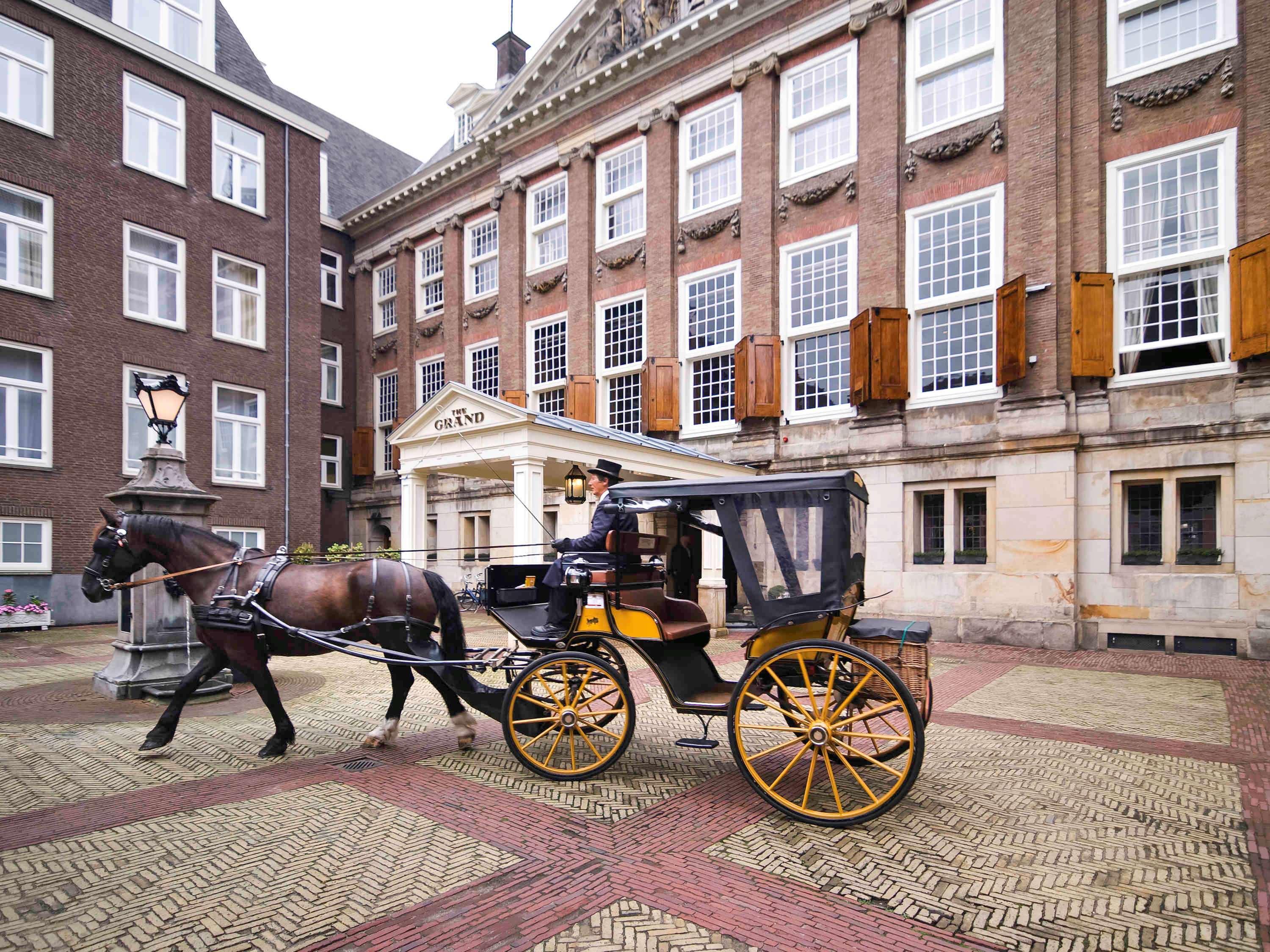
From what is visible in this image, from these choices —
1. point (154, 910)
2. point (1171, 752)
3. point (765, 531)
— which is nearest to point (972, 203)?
point (1171, 752)

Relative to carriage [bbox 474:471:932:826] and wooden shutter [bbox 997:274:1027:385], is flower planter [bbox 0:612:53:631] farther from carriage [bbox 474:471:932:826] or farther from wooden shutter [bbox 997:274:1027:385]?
Answer: wooden shutter [bbox 997:274:1027:385]

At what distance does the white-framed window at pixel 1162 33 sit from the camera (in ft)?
40.7

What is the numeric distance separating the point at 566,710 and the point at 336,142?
3214 cm

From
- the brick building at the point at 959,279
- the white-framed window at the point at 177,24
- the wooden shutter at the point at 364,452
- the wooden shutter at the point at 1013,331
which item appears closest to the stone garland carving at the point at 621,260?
the brick building at the point at 959,279

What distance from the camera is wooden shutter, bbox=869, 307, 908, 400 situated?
588 inches

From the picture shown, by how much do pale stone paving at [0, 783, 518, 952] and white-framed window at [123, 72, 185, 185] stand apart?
20525 millimetres

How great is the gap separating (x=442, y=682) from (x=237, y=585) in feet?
6.16

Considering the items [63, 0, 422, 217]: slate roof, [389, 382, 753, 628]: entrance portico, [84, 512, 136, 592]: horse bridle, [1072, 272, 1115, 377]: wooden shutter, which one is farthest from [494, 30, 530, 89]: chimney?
[84, 512, 136, 592]: horse bridle

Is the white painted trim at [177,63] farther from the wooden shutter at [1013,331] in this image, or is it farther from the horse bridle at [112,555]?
the wooden shutter at [1013,331]

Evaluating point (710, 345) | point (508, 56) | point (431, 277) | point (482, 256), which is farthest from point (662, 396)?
point (508, 56)

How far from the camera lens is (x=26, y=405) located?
17391 millimetres

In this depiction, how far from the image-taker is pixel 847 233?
53.2 ft

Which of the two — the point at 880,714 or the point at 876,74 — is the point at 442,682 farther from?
the point at 876,74

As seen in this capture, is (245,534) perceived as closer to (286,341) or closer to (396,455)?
(286,341)
